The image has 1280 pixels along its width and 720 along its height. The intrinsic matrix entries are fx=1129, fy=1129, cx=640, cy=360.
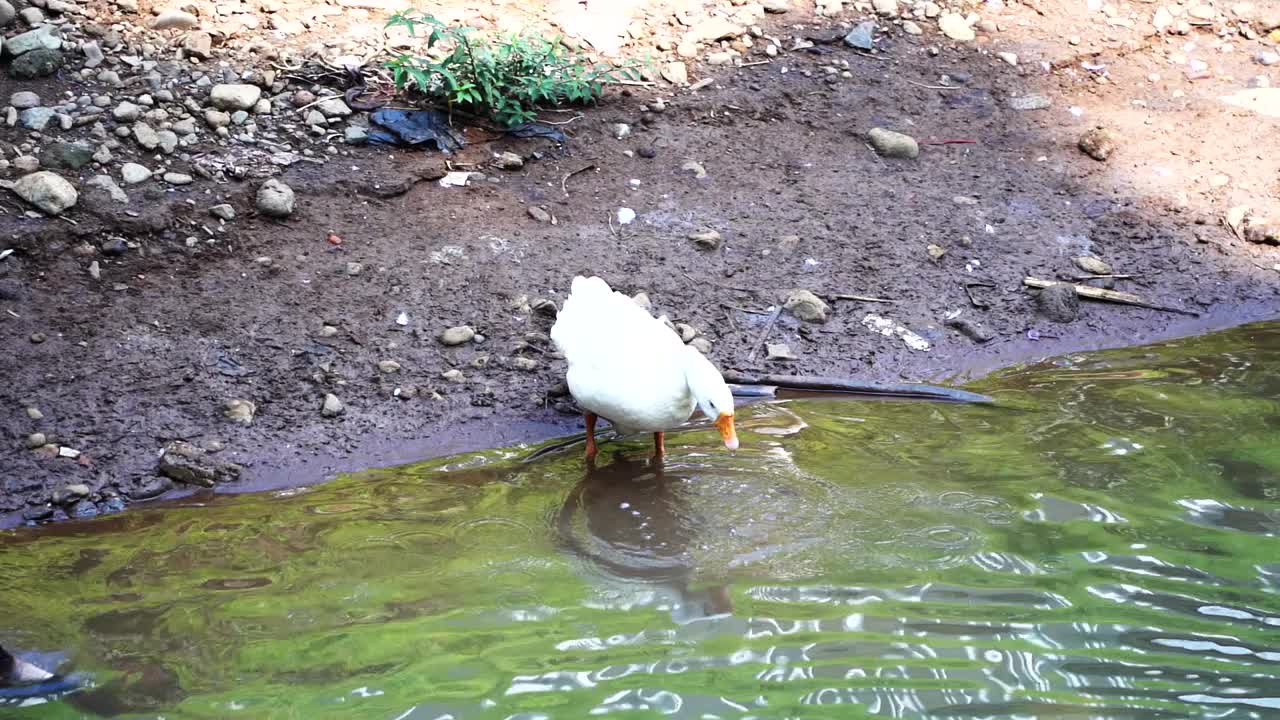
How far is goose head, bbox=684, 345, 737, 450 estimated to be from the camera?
4.36 m

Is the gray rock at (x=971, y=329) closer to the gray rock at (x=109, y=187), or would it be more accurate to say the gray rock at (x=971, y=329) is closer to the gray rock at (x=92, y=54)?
the gray rock at (x=109, y=187)

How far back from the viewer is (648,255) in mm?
5871

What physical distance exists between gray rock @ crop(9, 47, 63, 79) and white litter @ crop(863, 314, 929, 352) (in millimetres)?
4497

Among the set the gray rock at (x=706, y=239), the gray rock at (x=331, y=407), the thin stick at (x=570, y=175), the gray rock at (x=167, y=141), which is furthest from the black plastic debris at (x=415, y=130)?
the gray rock at (x=331, y=407)

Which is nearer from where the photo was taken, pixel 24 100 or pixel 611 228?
pixel 24 100

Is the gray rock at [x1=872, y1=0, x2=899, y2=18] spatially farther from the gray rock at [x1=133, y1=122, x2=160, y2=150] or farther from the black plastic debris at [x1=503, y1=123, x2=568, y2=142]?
the gray rock at [x1=133, y1=122, x2=160, y2=150]

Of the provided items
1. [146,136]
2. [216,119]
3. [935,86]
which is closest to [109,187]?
[146,136]

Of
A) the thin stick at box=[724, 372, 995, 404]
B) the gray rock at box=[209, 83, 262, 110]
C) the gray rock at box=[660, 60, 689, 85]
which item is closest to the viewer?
the thin stick at box=[724, 372, 995, 404]

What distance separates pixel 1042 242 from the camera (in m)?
6.18

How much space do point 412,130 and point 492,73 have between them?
0.55 meters

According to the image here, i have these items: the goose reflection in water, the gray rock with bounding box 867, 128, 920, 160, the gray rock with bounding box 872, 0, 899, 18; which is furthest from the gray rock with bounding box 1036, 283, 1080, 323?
the gray rock with bounding box 872, 0, 899, 18

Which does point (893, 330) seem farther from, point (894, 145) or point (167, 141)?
point (167, 141)

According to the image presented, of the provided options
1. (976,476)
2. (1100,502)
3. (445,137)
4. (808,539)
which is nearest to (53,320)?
(445,137)

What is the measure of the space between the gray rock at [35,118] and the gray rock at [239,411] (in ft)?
6.79
